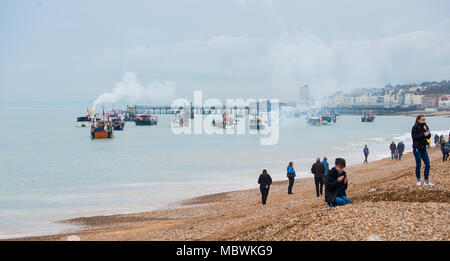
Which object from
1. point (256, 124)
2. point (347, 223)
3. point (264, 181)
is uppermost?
point (347, 223)

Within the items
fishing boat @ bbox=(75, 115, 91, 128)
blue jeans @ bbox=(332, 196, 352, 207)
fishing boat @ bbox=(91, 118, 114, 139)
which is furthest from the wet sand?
fishing boat @ bbox=(75, 115, 91, 128)

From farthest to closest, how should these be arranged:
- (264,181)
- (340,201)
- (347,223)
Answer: (264,181), (340,201), (347,223)

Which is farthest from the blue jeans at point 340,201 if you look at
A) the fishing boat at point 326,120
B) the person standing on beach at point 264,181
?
the fishing boat at point 326,120

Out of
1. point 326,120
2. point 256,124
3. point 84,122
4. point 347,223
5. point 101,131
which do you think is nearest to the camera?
point 347,223

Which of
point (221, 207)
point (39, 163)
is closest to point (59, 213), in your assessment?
point (221, 207)

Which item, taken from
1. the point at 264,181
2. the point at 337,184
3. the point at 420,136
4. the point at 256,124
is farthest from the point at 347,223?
the point at 256,124

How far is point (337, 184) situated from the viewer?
10344mm

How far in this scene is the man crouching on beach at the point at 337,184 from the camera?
32.4 ft

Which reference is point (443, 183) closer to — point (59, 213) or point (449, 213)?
point (449, 213)

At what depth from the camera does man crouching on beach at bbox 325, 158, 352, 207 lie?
9887mm

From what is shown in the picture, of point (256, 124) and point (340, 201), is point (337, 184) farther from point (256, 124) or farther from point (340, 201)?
point (256, 124)

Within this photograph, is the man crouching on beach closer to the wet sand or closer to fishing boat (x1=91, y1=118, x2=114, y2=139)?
the wet sand
